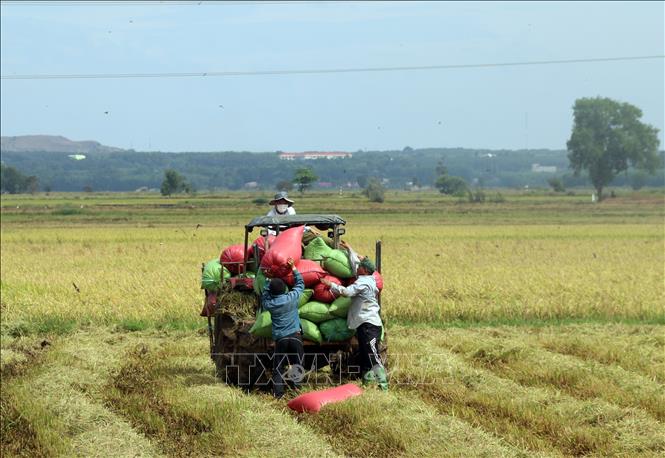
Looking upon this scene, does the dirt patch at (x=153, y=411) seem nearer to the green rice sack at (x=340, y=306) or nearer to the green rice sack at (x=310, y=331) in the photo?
the green rice sack at (x=310, y=331)

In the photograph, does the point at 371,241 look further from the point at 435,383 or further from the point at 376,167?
the point at 376,167

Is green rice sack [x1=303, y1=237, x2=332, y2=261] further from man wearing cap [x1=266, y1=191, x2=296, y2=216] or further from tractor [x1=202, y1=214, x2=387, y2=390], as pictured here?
man wearing cap [x1=266, y1=191, x2=296, y2=216]

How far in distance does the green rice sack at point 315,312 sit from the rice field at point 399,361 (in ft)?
3.32

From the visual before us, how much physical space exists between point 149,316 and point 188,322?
32.0 inches

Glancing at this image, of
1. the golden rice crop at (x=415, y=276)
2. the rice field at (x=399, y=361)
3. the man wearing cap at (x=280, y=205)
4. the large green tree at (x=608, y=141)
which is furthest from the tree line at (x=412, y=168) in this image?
the man wearing cap at (x=280, y=205)

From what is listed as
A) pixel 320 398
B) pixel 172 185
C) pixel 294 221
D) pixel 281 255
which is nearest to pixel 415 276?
pixel 294 221

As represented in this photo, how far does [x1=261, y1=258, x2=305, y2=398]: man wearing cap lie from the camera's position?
38.8 ft

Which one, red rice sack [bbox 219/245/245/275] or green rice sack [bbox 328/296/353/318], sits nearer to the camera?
green rice sack [bbox 328/296/353/318]

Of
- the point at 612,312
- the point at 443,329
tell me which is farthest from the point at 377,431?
the point at 612,312

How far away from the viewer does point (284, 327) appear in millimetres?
11852

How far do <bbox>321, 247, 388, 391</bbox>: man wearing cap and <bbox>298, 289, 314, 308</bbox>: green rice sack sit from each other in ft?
1.07

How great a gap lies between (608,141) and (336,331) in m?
112

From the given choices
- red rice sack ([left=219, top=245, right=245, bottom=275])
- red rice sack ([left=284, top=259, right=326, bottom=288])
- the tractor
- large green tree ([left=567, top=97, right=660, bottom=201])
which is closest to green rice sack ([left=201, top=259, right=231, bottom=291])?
red rice sack ([left=219, top=245, right=245, bottom=275])

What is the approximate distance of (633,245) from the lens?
36781mm
